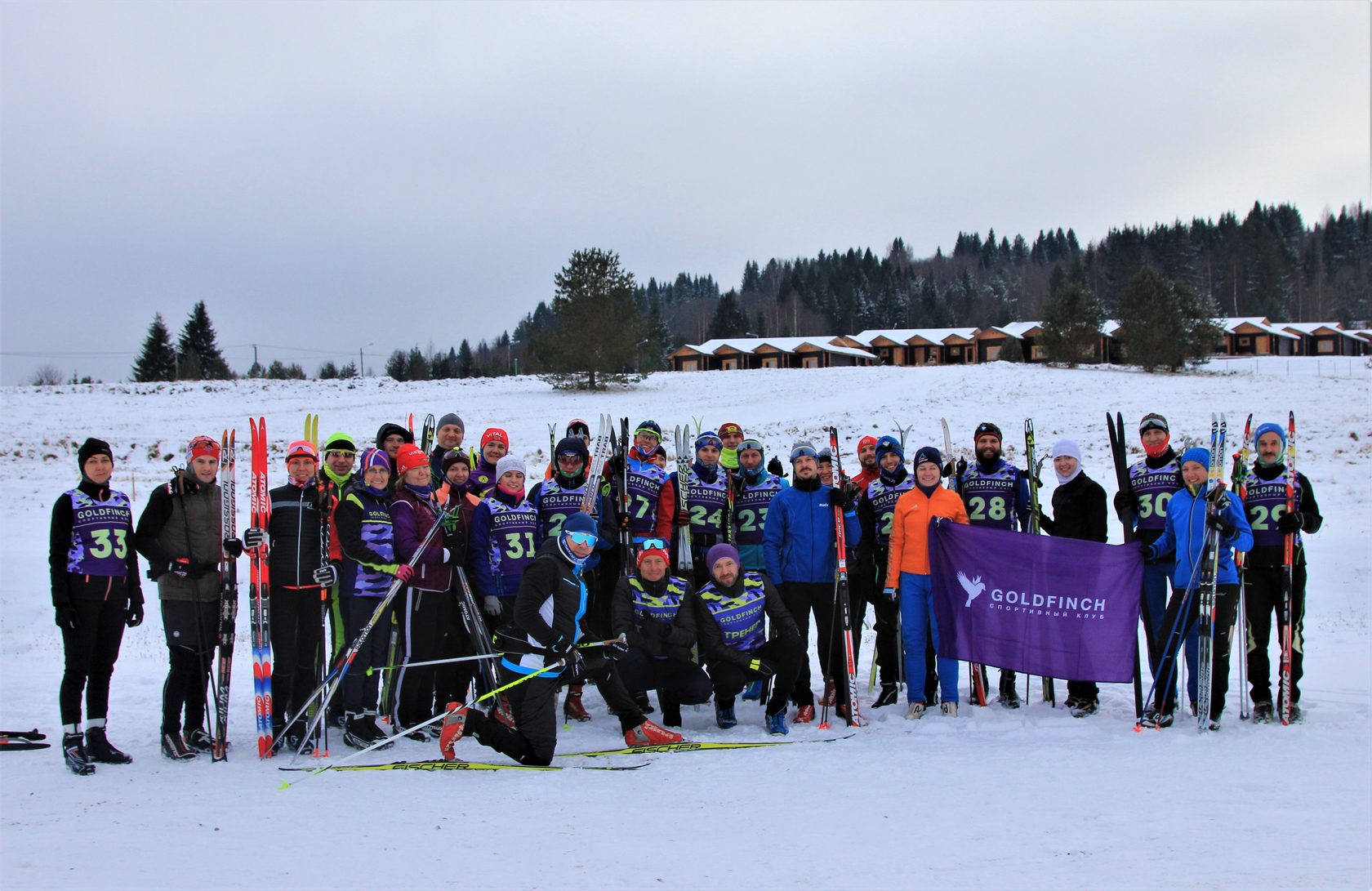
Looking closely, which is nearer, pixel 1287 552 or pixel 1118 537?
pixel 1287 552

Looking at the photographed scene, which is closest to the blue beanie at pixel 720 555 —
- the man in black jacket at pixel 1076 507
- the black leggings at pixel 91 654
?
the man in black jacket at pixel 1076 507

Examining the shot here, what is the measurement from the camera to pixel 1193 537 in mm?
5793

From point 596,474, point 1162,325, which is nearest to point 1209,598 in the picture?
point 596,474

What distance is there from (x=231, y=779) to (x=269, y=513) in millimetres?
1643

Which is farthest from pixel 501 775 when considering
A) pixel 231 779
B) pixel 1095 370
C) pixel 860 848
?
pixel 1095 370

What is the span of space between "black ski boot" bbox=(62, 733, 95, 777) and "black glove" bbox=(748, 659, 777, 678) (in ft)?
12.9

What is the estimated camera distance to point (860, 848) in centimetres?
387

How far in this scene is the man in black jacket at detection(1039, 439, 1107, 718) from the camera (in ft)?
20.4

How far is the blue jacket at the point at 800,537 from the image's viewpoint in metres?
6.30

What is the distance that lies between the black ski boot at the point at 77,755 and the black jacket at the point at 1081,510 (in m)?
6.35

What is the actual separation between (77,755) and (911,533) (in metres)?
5.38

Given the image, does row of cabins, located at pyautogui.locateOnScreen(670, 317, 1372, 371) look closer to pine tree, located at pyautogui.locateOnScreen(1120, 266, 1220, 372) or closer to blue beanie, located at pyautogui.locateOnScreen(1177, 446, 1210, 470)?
pine tree, located at pyautogui.locateOnScreen(1120, 266, 1220, 372)

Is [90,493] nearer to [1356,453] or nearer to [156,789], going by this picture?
[156,789]

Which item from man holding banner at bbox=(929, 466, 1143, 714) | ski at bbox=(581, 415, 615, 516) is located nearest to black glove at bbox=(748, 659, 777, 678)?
man holding banner at bbox=(929, 466, 1143, 714)
